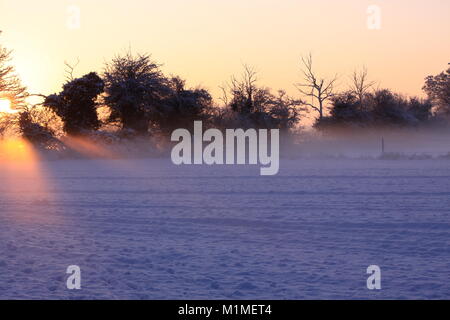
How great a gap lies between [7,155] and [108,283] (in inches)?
1356

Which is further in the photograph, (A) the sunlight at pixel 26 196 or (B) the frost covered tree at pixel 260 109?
(B) the frost covered tree at pixel 260 109

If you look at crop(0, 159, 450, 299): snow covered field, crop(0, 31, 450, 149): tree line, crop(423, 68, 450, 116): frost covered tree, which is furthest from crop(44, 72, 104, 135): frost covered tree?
crop(423, 68, 450, 116): frost covered tree

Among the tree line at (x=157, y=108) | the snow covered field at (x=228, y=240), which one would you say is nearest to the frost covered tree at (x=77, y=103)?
the tree line at (x=157, y=108)

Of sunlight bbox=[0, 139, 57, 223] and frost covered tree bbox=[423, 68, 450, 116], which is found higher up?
frost covered tree bbox=[423, 68, 450, 116]

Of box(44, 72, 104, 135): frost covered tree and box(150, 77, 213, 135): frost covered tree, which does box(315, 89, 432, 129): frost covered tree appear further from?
box(44, 72, 104, 135): frost covered tree

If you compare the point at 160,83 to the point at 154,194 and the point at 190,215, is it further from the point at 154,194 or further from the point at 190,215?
the point at 190,215

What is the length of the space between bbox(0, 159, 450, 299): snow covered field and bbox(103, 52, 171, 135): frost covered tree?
86.3ft

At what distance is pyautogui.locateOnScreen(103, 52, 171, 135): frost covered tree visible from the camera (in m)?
46.3

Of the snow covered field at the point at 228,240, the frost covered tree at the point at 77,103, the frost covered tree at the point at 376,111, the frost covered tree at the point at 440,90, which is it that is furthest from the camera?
the frost covered tree at the point at 440,90

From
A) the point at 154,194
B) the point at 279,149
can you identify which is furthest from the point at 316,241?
the point at 279,149

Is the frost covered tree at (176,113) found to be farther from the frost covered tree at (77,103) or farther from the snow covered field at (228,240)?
the snow covered field at (228,240)

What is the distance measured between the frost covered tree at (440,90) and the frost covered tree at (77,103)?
3367 centimetres

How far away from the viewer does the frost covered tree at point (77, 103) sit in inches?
1668

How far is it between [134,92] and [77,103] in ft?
17.4
